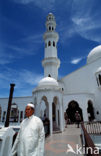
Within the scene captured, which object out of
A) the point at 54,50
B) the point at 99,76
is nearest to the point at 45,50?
the point at 54,50

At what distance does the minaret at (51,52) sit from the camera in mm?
21812

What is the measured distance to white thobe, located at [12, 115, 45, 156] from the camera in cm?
206

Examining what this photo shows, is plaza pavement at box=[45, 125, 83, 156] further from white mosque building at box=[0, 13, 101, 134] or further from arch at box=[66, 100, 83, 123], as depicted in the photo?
arch at box=[66, 100, 83, 123]

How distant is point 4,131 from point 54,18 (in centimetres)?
3204

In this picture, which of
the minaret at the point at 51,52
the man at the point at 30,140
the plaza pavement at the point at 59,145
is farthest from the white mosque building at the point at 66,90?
the man at the point at 30,140

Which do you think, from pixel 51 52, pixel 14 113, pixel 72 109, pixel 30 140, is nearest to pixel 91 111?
pixel 72 109

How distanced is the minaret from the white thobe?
19.1 m

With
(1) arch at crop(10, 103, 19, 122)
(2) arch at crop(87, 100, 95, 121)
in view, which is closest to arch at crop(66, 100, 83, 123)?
(2) arch at crop(87, 100, 95, 121)

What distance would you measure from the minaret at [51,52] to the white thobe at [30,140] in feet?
62.8

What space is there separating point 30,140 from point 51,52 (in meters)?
22.1

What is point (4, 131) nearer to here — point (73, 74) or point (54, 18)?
point (73, 74)

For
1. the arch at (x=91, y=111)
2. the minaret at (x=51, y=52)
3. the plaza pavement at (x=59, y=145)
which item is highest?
the minaret at (x=51, y=52)

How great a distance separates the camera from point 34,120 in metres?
2.32

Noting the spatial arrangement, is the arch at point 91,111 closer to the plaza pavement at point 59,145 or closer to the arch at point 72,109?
the arch at point 72,109
